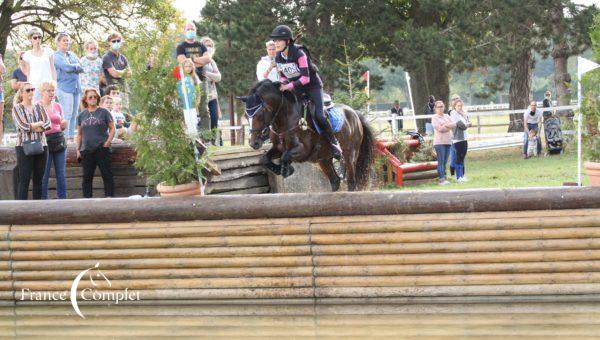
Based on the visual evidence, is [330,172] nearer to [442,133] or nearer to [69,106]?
[69,106]

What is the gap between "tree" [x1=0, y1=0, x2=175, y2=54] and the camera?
30766 millimetres

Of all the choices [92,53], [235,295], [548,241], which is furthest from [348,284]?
[92,53]

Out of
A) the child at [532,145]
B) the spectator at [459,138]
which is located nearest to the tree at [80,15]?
the child at [532,145]

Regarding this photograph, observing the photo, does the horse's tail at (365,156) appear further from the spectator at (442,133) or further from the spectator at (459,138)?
the spectator at (459,138)

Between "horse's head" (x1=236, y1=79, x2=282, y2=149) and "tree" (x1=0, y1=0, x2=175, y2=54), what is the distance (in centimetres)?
2198

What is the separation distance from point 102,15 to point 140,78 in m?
Result: 23.9

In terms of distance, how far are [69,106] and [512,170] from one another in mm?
9020

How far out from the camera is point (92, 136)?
10.6 meters

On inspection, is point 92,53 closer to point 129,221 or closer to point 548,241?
point 129,221

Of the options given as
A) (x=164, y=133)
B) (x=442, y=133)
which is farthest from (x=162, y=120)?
(x=442, y=133)

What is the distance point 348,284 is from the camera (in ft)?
23.4

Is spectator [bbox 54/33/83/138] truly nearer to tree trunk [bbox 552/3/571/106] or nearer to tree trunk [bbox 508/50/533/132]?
tree trunk [bbox 552/3/571/106]

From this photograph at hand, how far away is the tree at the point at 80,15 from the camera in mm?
30766

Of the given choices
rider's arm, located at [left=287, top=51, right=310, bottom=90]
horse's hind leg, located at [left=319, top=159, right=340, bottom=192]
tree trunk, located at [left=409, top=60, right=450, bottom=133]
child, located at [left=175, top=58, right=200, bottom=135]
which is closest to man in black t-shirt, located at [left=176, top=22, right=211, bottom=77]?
horse's hind leg, located at [left=319, top=159, right=340, bottom=192]
